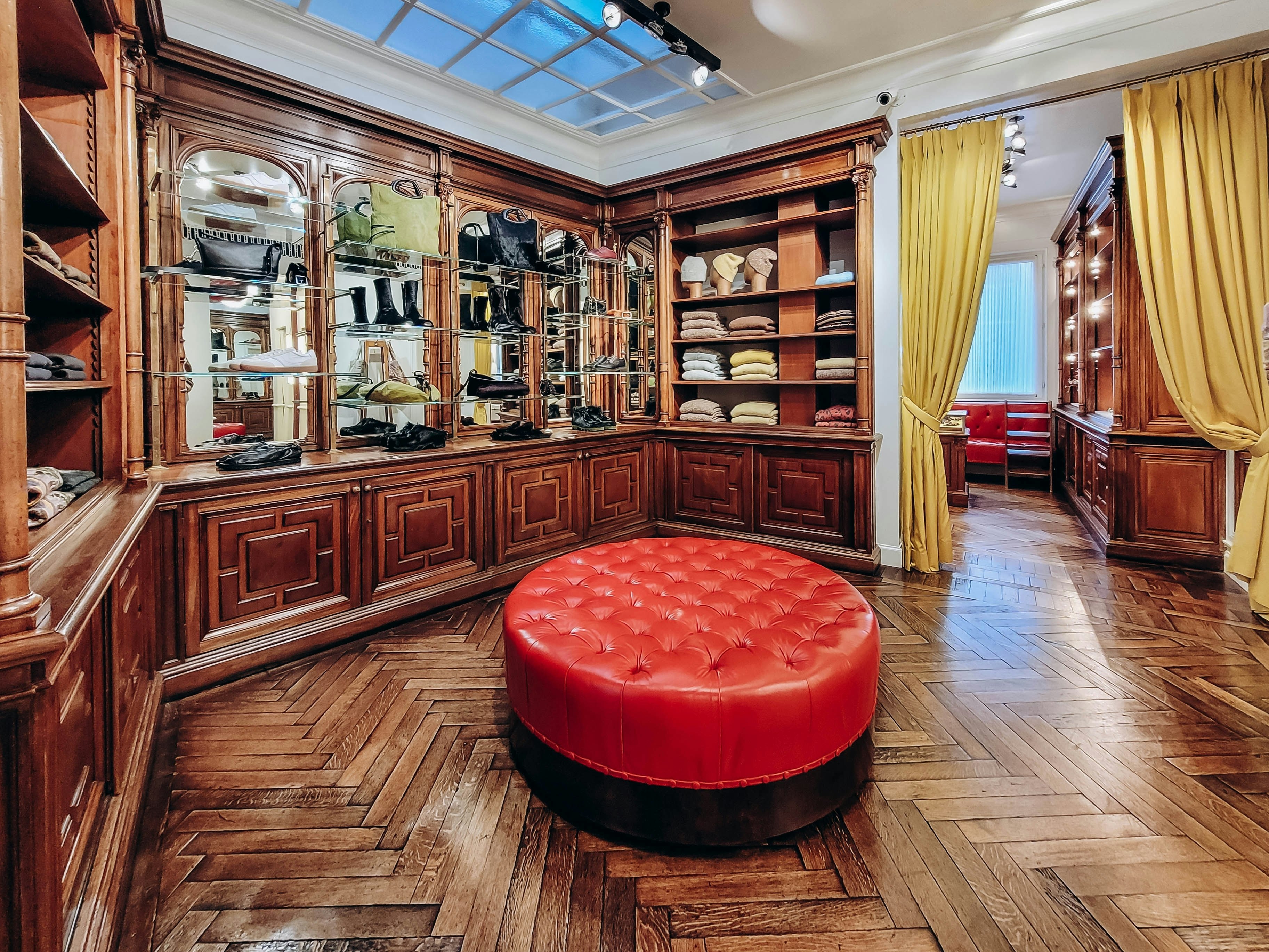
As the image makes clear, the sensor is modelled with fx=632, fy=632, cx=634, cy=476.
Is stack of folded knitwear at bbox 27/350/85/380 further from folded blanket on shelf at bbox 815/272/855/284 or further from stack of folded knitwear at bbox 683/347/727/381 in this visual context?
folded blanket on shelf at bbox 815/272/855/284

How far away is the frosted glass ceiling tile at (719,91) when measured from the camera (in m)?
4.41

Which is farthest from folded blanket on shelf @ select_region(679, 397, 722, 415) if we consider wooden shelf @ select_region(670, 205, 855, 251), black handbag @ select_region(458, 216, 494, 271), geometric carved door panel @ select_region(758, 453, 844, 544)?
black handbag @ select_region(458, 216, 494, 271)

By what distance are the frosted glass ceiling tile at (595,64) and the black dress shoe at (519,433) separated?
2.29 metres

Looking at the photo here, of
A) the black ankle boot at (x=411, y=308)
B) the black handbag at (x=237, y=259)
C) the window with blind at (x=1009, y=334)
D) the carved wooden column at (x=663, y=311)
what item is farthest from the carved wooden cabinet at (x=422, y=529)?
the window with blind at (x=1009, y=334)

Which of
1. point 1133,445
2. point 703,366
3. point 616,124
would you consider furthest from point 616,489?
point 1133,445

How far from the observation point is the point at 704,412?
194 inches

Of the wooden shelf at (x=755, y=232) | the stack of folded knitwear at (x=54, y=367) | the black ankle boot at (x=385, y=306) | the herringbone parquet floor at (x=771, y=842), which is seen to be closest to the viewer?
the herringbone parquet floor at (x=771, y=842)

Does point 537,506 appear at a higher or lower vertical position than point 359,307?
lower

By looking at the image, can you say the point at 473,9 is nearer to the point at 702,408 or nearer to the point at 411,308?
the point at 411,308

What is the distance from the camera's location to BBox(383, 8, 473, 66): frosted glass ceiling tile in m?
3.51

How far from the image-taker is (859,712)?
1870mm

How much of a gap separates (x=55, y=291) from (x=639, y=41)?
10.8ft

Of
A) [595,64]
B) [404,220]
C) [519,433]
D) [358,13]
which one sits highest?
[595,64]

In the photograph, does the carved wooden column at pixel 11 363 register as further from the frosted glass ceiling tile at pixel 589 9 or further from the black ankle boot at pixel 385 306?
the frosted glass ceiling tile at pixel 589 9
